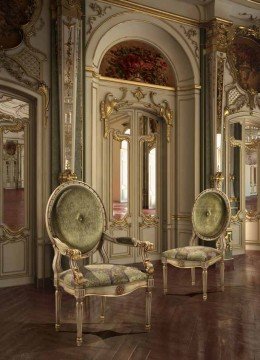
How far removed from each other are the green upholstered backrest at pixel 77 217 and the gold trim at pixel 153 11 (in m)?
2.69

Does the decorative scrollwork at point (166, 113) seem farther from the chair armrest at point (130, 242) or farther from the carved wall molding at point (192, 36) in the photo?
the chair armrest at point (130, 242)

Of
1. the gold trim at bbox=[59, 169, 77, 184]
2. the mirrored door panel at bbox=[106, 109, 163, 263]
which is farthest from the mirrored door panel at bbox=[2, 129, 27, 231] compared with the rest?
the mirrored door panel at bbox=[106, 109, 163, 263]

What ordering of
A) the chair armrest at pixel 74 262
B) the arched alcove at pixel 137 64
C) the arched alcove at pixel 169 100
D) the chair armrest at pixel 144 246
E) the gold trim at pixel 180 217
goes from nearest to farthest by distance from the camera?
the chair armrest at pixel 74 262
the chair armrest at pixel 144 246
the arched alcove at pixel 169 100
the arched alcove at pixel 137 64
the gold trim at pixel 180 217

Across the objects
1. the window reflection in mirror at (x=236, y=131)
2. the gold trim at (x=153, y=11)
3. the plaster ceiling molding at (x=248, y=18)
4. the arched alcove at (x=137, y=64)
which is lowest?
the window reflection in mirror at (x=236, y=131)

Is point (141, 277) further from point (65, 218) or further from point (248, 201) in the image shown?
point (248, 201)

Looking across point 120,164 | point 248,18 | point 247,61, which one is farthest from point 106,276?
point 248,18

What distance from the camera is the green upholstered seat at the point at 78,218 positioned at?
3.29 meters

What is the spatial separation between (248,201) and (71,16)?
383cm

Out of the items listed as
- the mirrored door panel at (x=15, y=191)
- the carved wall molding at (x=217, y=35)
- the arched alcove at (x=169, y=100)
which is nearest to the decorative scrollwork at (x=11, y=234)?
the mirrored door panel at (x=15, y=191)

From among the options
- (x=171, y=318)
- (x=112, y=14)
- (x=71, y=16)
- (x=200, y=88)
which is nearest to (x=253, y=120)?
(x=200, y=88)

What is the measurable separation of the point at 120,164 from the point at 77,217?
2250 mm

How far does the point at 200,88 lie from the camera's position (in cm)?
561

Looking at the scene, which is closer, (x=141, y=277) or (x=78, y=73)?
(x=141, y=277)

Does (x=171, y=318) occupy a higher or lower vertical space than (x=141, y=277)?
lower
